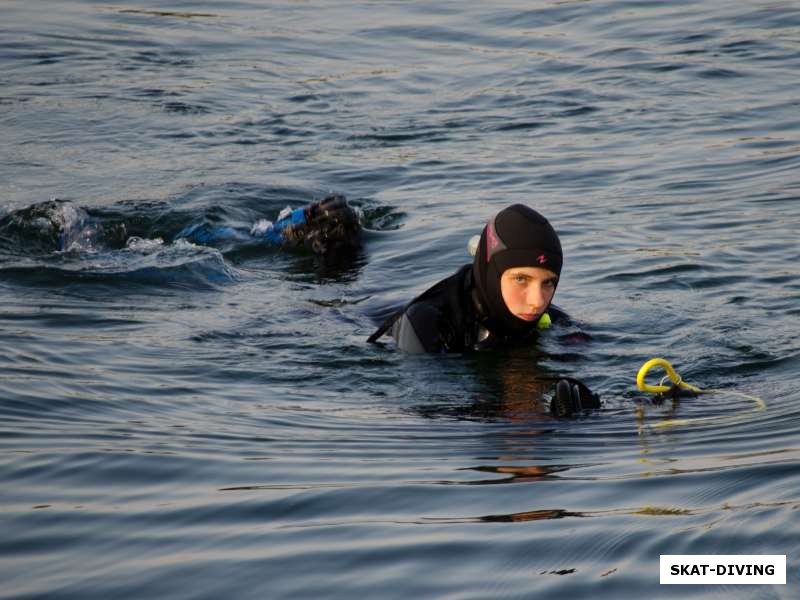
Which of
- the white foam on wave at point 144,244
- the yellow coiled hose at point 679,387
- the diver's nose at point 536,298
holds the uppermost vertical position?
the diver's nose at point 536,298

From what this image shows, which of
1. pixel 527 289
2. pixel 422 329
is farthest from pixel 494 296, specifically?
pixel 422 329

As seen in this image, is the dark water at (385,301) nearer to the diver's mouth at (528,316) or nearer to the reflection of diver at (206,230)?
the reflection of diver at (206,230)

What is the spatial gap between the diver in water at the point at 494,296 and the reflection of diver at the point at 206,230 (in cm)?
254

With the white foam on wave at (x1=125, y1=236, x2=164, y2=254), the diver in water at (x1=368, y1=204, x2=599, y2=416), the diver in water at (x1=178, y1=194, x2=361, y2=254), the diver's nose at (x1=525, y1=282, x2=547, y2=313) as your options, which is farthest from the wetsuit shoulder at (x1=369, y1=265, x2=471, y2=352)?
the white foam on wave at (x1=125, y1=236, x2=164, y2=254)

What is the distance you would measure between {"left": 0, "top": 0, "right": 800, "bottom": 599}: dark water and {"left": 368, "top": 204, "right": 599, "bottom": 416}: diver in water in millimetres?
220

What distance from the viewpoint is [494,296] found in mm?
7395

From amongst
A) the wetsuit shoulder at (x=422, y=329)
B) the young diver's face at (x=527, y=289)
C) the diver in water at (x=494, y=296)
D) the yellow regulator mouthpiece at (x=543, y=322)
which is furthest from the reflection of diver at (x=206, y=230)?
the young diver's face at (x=527, y=289)

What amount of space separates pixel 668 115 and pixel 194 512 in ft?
33.5

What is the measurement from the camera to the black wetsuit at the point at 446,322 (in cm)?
741

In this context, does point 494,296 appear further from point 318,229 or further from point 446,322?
point 318,229

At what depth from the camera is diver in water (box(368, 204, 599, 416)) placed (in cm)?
722

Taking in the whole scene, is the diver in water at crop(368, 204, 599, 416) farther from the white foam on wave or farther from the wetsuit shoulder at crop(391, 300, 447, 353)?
the white foam on wave

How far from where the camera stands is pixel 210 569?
14.0ft

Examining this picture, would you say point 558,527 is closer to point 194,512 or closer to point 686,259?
point 194,512
